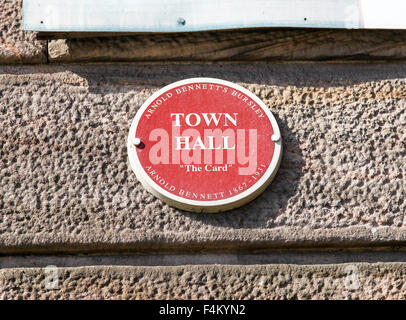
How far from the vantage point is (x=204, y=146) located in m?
2.06

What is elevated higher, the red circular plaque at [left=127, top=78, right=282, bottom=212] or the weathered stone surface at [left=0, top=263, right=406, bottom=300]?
the red circular plaque at [left=127, top=78, right=282, bottom=212]

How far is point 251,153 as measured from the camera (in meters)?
2.06

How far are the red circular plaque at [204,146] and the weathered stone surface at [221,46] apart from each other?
0.41ft

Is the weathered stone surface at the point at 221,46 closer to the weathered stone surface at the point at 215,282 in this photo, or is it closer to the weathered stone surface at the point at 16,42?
the weathered stone surface at the point at 16,42

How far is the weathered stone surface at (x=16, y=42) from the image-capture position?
2213mm

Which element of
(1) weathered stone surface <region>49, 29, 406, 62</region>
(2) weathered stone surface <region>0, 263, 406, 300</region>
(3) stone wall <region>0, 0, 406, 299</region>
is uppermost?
(1) weathered stone surface <region>49, 29, 406, 62</region>

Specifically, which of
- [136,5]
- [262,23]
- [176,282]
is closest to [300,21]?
[262,23]

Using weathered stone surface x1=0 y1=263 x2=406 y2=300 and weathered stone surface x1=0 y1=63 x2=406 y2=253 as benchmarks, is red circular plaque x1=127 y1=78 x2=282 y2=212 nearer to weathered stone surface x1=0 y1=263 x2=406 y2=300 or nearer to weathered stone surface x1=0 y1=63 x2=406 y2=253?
weathered stone surface x1=0 y1=63 x2=406 y2=253

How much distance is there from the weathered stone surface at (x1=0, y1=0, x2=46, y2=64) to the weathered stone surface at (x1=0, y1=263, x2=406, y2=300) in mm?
600

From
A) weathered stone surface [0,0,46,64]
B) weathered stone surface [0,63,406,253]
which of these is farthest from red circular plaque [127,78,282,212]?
weathered stone surface [0,0,46,64]

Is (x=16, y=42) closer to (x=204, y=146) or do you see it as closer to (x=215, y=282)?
(x=204, y=146)

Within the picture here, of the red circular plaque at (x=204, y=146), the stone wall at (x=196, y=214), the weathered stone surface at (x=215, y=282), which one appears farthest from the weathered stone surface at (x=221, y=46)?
the weathered stone surface at (x=215, y=282)

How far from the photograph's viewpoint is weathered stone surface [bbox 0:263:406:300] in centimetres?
202
